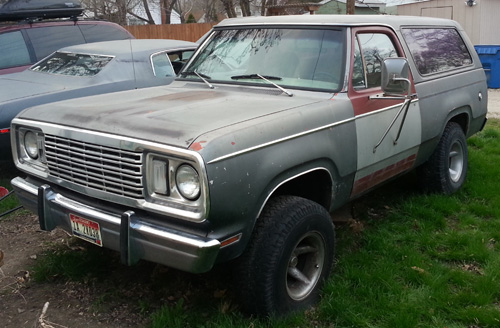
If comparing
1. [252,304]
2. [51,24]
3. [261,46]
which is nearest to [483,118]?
[261,46]

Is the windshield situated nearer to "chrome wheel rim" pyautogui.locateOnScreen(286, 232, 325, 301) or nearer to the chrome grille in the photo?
"chrome wheel rim" pyautogui.locateOnScreen(286, 232, 325, 301)

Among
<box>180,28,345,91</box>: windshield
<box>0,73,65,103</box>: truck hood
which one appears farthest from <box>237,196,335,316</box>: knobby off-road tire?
<box>0,73,65,103</box>: truck hood

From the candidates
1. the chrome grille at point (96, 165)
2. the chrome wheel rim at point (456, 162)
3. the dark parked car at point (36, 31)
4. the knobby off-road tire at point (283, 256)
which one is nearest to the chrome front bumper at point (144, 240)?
the chrome grille at point (96, 165)

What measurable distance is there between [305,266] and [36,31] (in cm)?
599

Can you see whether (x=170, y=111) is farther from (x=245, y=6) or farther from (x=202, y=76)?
(x=245, y=6)

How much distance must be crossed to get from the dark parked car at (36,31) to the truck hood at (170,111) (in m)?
4.05

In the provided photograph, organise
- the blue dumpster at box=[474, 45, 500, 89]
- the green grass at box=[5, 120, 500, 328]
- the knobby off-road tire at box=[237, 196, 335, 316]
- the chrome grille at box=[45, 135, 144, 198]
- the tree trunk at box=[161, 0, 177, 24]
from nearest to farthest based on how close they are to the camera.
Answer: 1. the chrome grille at box=[45, 135, 144, 198]
2. the knobby off-road tire at box=[237, 196, 335, 316]
3. the green grass at box=[5, 120, 500, 328]
4. the blue dumpster at box=[474, 45, 500, 89]
5. the tree trunk at box=[161, 0, 177, 24]

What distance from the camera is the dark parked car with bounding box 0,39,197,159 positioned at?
19.3 feet

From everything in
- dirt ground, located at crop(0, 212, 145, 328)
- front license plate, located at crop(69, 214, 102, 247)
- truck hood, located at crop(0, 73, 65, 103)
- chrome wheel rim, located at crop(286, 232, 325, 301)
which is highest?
truck hood, located at crop(0, 73, 65, 103)

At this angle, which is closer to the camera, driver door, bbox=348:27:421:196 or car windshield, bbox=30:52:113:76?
driver door, bbox=348:27:421:196

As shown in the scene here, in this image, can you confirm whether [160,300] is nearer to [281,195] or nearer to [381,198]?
[281,195]

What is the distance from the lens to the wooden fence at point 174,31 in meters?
19.0

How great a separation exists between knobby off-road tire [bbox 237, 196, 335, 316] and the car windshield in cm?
413

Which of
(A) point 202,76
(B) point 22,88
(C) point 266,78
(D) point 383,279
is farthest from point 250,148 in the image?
(B) point 22,88
